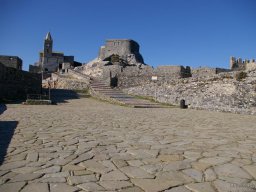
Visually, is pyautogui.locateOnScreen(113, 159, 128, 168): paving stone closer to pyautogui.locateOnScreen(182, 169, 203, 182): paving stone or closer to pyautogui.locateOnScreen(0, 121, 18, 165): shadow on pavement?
pyautogui.locateOnScreen(182, 169, 203, 182): paving stone

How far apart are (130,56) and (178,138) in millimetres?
47885

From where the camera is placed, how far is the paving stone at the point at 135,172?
3.84 meters

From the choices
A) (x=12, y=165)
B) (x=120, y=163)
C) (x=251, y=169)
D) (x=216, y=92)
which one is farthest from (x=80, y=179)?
(x=216, y=92)

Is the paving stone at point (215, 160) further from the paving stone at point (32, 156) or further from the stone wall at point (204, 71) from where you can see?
the stone wall at point (204, 71)

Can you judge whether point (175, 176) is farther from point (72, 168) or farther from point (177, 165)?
point (72, 168)

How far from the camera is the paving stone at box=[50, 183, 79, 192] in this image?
10.8ft

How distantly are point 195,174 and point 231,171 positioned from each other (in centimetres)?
58

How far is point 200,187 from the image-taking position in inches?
136

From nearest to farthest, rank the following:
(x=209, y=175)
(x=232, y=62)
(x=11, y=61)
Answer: (x=209, y=175) < (x=11, y=61) < (x=232, y=62)

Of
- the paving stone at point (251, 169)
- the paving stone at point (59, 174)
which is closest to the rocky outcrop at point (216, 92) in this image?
the paving stone at point (251, 169)

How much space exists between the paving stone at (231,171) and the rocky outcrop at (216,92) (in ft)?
43.4

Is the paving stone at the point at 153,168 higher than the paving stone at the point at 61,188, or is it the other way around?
the paving stone at the point at 153,168

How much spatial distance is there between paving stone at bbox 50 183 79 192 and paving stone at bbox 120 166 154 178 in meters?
0.86

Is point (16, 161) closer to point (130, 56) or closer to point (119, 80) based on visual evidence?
point (119, 80)
